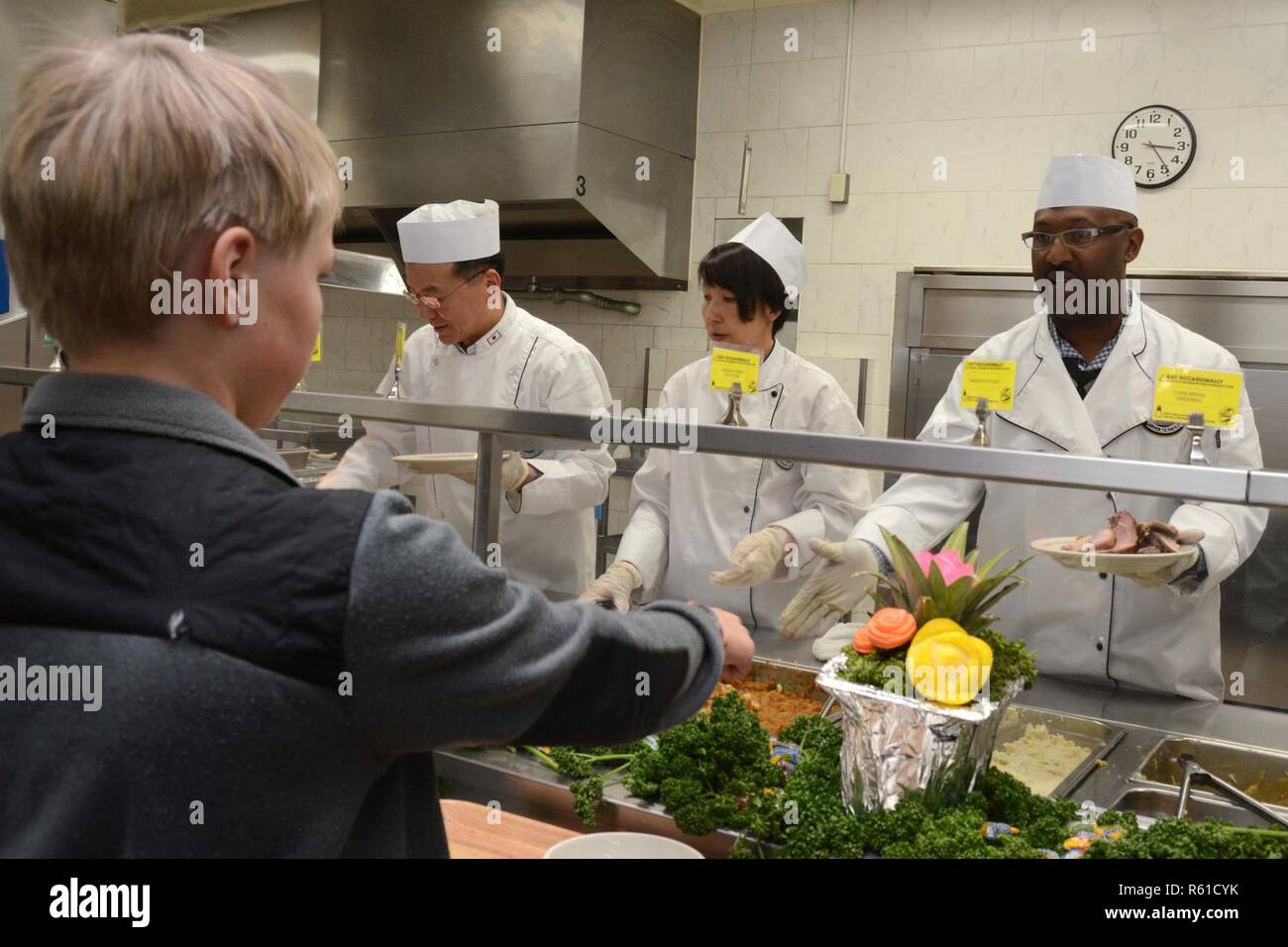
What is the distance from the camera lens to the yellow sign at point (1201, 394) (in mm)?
1718

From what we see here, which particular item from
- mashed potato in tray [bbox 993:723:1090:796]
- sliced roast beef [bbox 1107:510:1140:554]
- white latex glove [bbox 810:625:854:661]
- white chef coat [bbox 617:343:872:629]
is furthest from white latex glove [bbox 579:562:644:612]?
sliced roast beef [bbox 1107:510:1140:554]

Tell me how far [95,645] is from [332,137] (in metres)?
5.37

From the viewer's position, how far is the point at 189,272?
83 centimetres

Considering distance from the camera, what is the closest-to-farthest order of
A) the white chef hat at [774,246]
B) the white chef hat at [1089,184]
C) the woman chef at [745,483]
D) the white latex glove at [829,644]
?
the white latex glove at [829,644] < the woman chef at [745,483] < the white chef hat at [1089,184] < the white chef hat at [774,246]

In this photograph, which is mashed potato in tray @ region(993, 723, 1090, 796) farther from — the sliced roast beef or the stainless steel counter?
the sliced roast beef

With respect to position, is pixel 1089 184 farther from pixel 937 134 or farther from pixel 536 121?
pixel 536 121

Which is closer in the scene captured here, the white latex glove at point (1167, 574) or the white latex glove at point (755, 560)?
the white latex glove at point (1167, 574)

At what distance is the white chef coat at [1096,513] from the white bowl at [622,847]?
932 millimetres

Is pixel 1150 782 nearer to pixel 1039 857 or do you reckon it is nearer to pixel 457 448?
pixel 1039 857

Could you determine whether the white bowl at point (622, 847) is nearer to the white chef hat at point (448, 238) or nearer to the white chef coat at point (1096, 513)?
the white chef coat at point (1096, 513)

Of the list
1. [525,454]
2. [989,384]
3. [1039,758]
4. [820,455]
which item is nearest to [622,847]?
[820,455]

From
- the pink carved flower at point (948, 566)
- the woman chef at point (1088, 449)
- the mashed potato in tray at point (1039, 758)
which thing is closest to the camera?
the pink carved flower at point (948, 566)

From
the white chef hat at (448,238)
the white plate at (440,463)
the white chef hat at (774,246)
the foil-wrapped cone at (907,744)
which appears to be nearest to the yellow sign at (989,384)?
the foil-wrapped cone at (907,744)

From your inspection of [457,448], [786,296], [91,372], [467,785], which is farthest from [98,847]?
[786,296]
